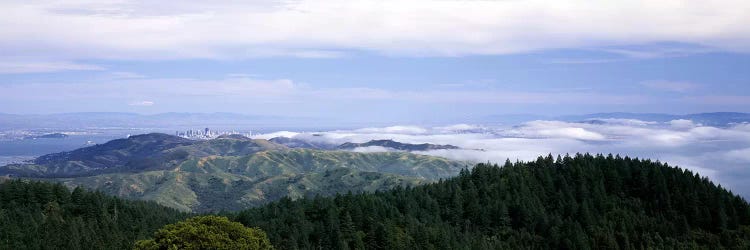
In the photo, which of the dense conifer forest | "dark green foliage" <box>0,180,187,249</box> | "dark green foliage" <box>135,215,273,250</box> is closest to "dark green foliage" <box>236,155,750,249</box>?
the dense conifer forest

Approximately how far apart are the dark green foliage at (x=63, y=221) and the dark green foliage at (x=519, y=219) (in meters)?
25.3

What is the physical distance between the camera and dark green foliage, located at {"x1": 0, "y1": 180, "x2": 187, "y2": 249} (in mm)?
139250

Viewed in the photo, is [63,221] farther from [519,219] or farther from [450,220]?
[519,219]

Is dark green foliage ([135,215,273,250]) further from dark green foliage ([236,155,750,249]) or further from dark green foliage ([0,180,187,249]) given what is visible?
dark green foliage ([0,180,187,249])

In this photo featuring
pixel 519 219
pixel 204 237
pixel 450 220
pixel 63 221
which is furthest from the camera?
pixel 450 220

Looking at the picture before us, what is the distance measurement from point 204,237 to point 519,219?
350 ft

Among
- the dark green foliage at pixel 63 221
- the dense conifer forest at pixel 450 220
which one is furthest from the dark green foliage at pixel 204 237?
the dark green foliage at pixel 63 221

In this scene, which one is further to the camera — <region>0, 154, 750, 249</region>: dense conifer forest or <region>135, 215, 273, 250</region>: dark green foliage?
<region>0, 154, 750, 249</region>: dense conifer forest

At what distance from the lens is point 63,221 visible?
16312 centimetres

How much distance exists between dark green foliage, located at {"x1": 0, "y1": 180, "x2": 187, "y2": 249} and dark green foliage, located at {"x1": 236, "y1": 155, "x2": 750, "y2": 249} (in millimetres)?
25267

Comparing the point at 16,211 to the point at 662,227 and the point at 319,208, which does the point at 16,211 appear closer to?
the point at 319,208

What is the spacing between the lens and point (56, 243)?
13900 centimetres

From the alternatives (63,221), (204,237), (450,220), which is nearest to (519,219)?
(450,220)

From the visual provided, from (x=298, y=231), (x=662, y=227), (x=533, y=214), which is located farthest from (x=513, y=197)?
(x=298, y=231)
